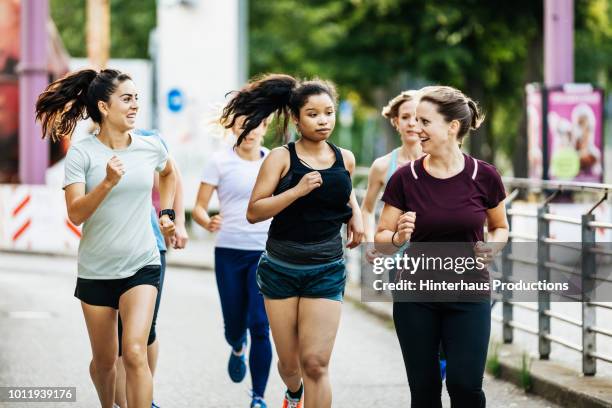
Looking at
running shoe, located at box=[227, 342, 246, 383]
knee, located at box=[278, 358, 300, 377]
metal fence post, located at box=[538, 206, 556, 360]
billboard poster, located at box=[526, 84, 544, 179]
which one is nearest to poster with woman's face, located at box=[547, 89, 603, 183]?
billboard poster, located at box=[526, 84, 544, 179]

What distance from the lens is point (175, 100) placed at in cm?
2328

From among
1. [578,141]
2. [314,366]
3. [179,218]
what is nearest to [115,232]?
[314,366]

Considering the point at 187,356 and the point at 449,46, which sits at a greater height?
the point at 449,46

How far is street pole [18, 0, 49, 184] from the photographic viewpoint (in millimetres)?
18719

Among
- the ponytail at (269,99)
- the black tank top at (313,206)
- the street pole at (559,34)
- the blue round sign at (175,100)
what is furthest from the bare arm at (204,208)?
the blue round sign at (175,100)

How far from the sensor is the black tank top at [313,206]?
6438 millimetres

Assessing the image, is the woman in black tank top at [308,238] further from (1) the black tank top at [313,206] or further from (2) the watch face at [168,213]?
(2) the watch face at [168,213]

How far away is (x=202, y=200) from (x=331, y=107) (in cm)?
216

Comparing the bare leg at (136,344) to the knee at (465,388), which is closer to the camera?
the knee at (465,388)

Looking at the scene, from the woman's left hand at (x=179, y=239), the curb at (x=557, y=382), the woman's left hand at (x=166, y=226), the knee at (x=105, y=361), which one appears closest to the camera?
the knee at (x=105, y=361)

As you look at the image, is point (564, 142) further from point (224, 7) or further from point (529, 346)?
point (224, 7)

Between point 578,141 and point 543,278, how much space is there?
7.47 metres

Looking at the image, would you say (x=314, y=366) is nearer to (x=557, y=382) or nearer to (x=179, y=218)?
(x=179, y=218)

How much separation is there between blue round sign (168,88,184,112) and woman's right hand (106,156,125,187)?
55.9 ft
